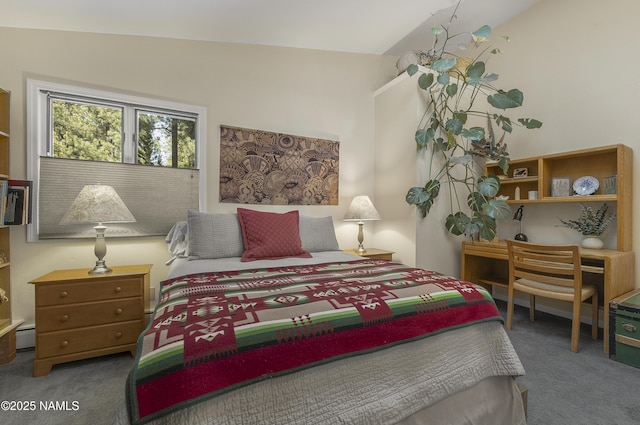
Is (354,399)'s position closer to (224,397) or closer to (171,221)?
(224,397)

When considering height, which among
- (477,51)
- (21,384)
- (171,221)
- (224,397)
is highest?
(477,51)

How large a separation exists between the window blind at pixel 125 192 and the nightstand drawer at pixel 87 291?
22.6 inches

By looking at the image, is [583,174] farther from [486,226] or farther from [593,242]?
[486,226]

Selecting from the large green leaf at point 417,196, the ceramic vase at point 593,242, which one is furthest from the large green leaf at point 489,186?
the ceramic vase at point 593,242

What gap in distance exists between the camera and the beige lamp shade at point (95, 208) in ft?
6.25

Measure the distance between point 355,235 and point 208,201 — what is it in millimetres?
1752

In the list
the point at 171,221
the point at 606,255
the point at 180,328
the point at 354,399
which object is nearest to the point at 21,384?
→ the point at 171,221

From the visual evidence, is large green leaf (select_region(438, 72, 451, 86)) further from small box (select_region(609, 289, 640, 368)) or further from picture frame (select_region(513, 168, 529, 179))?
small box (select_region(609, 289, 640, 368))

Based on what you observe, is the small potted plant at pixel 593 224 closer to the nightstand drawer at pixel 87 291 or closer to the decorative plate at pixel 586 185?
the decorative plate at pixel 586 185

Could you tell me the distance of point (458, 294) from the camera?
134 cm

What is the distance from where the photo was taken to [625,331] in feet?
6.64

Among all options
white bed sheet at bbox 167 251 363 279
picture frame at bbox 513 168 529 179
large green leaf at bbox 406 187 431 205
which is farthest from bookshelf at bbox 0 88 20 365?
picture frame at bbox 513 168 529 179

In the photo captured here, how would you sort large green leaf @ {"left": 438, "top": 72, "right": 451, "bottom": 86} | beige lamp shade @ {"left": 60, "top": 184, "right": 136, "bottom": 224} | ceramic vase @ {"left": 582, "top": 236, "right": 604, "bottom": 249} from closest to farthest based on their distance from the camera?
beige lamp shade @ {"left": 60, "top": 184, "right": 136, "bottom": 224} < ceramic vase @ {"left": 582, "top": 236, "right": 604, "bottom": 249} < large green leaf @ {"left": 438, "top": 72, "right": 451, "bottom": 86}

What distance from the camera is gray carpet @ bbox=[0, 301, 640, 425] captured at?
1473 millimetres
